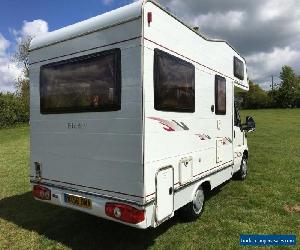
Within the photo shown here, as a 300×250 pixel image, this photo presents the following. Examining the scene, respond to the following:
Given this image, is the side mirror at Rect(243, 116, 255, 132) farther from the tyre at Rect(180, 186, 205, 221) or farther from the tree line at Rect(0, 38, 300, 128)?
the tree line at Rect(0, 38, 300, 128)

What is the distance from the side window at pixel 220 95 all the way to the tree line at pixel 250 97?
24.7 metres

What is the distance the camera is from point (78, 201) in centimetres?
517

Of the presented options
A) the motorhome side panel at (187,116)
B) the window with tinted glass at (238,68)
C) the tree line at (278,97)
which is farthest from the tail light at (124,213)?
the tree line at (278,97)

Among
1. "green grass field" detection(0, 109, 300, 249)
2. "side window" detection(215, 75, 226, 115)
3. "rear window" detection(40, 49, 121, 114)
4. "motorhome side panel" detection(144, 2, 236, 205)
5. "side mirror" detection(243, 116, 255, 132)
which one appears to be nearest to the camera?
"motorhome side panel" detection(144, 2, 236, 205)

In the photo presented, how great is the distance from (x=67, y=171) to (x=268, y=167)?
304 inches

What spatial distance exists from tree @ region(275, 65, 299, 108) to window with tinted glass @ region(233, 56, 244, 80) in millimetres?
70940

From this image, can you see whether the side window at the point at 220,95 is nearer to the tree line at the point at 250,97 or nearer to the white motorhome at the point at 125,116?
the white motorhome at the point at 125,116

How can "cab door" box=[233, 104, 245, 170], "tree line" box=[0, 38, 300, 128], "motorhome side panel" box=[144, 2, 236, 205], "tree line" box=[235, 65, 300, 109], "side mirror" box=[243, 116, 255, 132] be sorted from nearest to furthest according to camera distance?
1. "motorhome side panel" box=[144, 2, 236, 205]
2. "cab door" box=[233, 104, 245, 170]
3. "side mirror" box=[243, 116, 255, 132]
4. "tree line" box=[0, 38, 300, 128]
5. "tree line" box=[235, 65, 300, 109]

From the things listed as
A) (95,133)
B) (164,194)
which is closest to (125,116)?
(95,133)

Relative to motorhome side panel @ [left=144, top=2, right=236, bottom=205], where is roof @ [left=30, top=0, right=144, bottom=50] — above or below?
above

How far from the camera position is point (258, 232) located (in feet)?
19.0

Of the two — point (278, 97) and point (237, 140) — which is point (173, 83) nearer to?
point (237, 140)

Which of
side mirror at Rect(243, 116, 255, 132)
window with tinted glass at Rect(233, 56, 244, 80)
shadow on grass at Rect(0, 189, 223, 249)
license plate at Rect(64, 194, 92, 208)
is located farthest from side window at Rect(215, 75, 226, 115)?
license plate at Rect(64, 194, 92, 208)

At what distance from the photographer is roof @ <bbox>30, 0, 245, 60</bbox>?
452 centimetres
